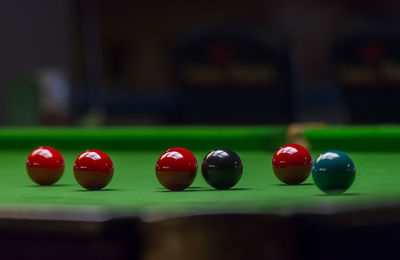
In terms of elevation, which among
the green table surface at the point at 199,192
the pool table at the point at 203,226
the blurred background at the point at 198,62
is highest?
the blurred background at the point at 198,62

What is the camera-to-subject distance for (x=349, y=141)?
3105mm

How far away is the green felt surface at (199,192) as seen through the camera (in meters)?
1.36

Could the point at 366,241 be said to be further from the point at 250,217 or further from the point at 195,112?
the point at 195,112

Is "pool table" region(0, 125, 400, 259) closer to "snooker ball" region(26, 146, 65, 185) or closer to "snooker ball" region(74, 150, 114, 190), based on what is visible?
"snooker ball" region(74, 150, 114, 190)

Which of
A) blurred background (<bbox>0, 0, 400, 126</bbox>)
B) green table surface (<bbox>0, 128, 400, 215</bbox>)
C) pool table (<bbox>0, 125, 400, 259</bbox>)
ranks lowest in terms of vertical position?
pool table (<bbox>0, 125, 400, 259</bbox>)

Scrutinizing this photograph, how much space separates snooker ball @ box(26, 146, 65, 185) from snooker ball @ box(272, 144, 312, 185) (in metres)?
0.59

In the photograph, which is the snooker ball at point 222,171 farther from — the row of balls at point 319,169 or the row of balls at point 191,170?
the row of balls at point 319,169

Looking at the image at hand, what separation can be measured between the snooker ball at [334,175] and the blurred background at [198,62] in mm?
4482

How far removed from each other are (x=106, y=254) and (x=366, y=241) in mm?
424

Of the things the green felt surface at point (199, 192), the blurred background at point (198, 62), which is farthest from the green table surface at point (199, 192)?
the blurred background at point (198, 62)

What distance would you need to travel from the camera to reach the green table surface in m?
1.30

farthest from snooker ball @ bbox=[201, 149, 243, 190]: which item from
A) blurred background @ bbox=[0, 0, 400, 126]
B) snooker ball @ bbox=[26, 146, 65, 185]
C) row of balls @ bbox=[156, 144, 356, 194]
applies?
blurred background @ bbox=[0, 0, 400, 126]

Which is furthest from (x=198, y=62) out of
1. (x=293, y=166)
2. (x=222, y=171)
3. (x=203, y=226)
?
(x=203, y=226)

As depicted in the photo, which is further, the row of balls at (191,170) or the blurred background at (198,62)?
the blurred background at (198,62)
